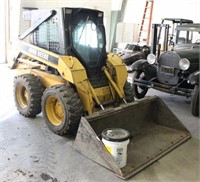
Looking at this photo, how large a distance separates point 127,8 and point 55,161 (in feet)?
28.4

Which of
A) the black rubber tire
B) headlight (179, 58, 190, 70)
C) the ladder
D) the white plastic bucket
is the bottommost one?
the white plastic bucket

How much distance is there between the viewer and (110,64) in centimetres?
385

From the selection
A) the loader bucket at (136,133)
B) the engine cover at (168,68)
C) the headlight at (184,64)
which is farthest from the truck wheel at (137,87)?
the loader bucket at (136,133)

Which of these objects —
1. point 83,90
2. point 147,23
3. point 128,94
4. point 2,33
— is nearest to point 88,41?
point 83,90

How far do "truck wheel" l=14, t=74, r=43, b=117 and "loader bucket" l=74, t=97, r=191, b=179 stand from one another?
112 centimetres

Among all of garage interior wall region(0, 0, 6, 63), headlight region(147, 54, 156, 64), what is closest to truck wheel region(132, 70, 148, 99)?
headlight region(147, 54, 156, 64)

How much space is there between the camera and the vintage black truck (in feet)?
14.5

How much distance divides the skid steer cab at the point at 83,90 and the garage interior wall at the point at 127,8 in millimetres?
3750

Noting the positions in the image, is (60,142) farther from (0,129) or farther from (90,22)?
(90,22)

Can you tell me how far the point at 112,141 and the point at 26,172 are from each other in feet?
2.84

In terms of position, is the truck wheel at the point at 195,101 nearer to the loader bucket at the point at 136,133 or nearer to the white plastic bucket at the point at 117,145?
the loader bucket at the point at 136,133

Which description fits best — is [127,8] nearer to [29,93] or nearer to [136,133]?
[29,93]

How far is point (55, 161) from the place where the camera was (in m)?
2.73

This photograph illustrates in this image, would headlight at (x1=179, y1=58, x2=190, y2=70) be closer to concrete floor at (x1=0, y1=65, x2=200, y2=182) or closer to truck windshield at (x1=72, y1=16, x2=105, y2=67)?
concrete floor at (x1=0, y1=65, x2=200, y2=182)
